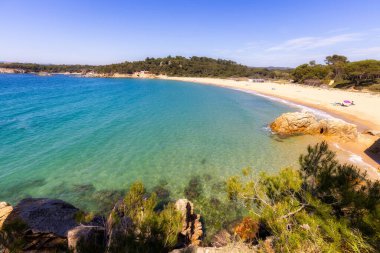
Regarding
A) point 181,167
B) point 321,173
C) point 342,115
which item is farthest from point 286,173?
point 342,115

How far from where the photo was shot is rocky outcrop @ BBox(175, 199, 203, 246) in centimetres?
816

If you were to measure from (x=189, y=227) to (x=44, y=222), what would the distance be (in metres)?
5.43

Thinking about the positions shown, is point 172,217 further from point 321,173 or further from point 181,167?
point 181,167

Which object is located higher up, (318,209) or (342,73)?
(342,73)

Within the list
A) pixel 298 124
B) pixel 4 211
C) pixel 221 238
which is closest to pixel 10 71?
pixel 4 211

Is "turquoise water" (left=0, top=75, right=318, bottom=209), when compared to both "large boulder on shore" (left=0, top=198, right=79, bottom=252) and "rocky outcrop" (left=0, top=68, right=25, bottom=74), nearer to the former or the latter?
"large boulder on shore" (left=0, top=198, right=79, bottom=252)

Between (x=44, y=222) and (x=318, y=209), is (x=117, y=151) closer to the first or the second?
(x=44, y=222)

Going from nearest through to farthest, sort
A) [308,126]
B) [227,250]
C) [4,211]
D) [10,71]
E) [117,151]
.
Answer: [227,250] < [4,211] < [117,151] < [308,126] < [10,71]

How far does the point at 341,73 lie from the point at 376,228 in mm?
87481

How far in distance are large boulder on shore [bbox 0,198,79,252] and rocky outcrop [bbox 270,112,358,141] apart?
75.4 ft

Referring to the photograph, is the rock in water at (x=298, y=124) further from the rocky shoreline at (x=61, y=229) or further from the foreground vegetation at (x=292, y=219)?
the rocky shoreline at (x=61, y=229)

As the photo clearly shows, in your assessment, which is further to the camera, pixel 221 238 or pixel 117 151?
pixel 117 151

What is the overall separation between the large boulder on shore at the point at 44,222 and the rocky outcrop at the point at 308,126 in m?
23.0

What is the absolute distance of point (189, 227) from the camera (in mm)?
8625
